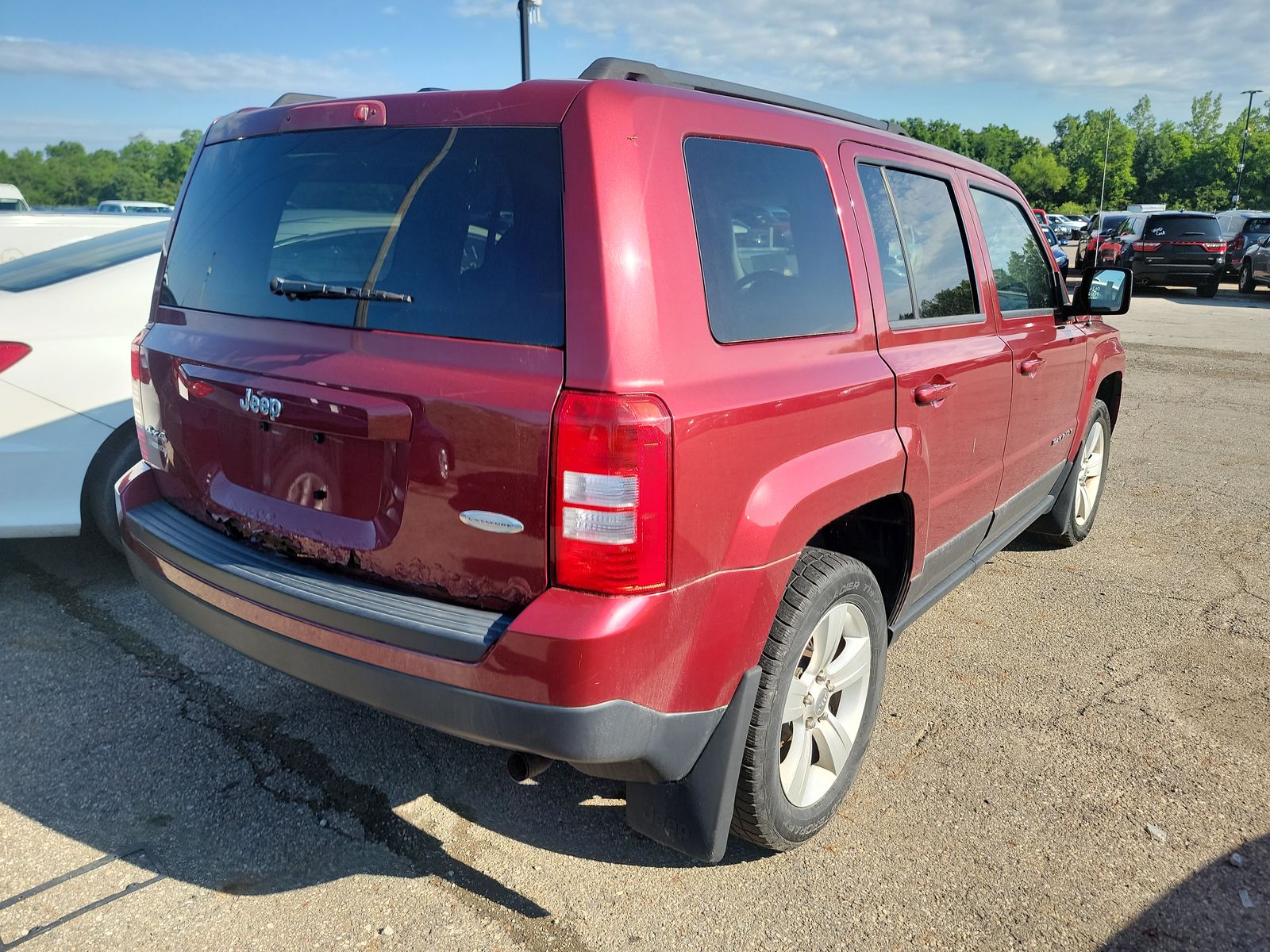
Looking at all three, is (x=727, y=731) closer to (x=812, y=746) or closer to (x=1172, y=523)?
(x=812, y=746)

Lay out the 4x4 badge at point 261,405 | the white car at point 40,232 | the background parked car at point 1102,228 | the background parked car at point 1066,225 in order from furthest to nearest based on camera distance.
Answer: the background parked car at point 1066,225 < the background parked car at point 1102,228 < the white car at point 40,232 < the 4x4 badge at point 261,405

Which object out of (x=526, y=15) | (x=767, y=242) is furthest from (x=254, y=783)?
(x=526, y=15)

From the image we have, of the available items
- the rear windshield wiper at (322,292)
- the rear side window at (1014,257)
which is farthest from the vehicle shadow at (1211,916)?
the rear windshield wiper at (322,292)

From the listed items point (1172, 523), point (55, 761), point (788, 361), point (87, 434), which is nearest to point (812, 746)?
point (788, 361)

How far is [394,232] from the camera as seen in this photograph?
2229mm

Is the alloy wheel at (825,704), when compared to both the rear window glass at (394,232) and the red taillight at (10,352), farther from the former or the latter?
the red taillight at (10,352)

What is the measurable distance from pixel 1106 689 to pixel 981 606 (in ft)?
2.84

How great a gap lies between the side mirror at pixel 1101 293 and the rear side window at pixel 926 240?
1167 mm

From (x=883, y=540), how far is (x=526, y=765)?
4.67ft

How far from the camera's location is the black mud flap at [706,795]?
7.22 feet

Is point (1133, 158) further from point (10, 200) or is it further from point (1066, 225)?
point (10, 200)

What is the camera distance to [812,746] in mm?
2707

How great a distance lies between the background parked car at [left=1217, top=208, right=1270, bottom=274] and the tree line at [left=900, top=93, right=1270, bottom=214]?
54580 millimetres

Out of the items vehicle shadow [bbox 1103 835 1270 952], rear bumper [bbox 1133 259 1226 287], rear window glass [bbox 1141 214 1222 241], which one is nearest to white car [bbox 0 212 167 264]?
vehicle shadow [bbox 1103 835 1270 952]
